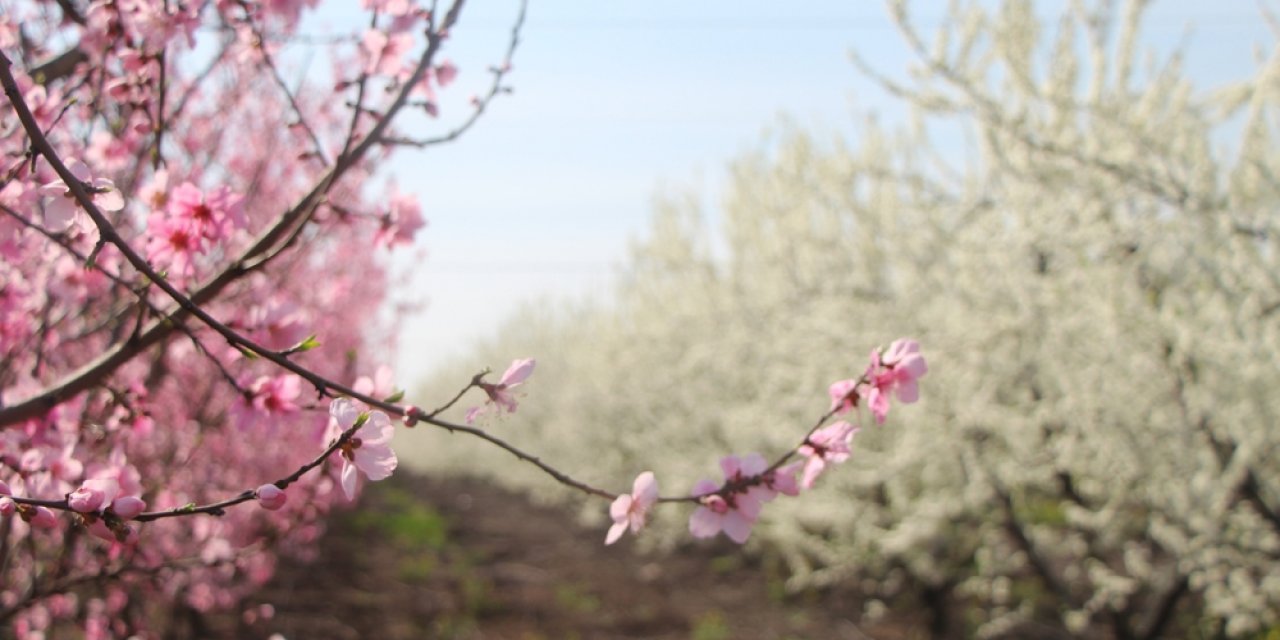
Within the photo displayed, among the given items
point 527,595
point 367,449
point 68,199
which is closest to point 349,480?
point 367,449

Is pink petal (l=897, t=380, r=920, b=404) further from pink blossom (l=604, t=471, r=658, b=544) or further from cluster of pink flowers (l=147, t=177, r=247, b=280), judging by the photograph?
cluster of pink flowers (l=147, t=177, r=247, b=280)

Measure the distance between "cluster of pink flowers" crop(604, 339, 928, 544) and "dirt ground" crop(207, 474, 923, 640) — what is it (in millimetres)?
5027

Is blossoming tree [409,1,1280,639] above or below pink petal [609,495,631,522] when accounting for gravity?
above

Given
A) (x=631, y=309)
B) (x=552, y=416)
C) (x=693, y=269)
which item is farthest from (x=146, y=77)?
(x=552, y=416)

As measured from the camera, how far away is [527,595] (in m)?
8.32

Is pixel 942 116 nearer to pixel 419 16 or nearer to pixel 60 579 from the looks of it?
pixel 419 16

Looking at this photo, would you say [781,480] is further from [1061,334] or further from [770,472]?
[1061,334]

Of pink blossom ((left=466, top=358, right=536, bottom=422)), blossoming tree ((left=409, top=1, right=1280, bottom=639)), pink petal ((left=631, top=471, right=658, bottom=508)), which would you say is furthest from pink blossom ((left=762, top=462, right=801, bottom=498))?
blossoming tree ((left=409, top=1, right=1280, bottom=639))

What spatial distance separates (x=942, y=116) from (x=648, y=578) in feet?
19.9

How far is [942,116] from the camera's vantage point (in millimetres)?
4539

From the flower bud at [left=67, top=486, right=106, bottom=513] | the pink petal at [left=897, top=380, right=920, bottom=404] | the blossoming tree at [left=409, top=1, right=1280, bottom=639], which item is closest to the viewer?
the flower bud at [left=67, top=486, right=106, bottom=513]

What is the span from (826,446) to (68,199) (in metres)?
1.23

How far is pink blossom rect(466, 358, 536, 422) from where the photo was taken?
1501 mm

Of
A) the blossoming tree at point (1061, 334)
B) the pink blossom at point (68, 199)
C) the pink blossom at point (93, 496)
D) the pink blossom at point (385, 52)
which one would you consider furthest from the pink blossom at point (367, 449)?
the blossoming tree at point (1061, 334)
